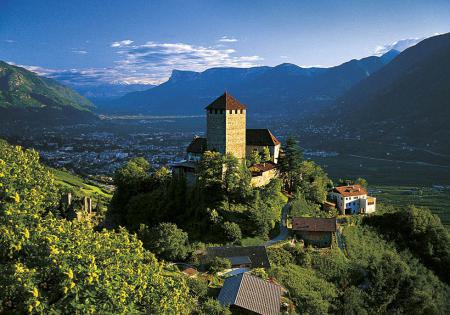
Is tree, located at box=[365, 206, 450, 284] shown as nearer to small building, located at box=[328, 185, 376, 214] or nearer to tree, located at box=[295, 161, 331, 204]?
small building, located at box=[328, 185, 376, 214]

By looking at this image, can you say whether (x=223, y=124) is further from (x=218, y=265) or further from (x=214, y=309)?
(x=214, y=309)

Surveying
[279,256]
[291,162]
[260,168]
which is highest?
[291,162]

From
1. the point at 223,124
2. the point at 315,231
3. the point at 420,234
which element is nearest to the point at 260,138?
the point at 223,124

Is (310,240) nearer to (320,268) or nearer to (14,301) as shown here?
(320,268)

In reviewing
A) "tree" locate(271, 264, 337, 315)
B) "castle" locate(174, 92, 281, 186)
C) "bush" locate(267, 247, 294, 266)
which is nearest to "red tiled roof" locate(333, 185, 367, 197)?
"castle" locate(174, 92, 281, 186)

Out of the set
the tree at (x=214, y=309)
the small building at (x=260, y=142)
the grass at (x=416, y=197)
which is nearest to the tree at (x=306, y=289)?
the tree at (x=214, y=309)

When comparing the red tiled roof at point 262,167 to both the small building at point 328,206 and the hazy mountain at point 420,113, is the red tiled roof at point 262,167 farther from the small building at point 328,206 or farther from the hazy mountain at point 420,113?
the hazy mountain at point 420,113

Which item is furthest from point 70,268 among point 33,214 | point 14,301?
point 33,214
